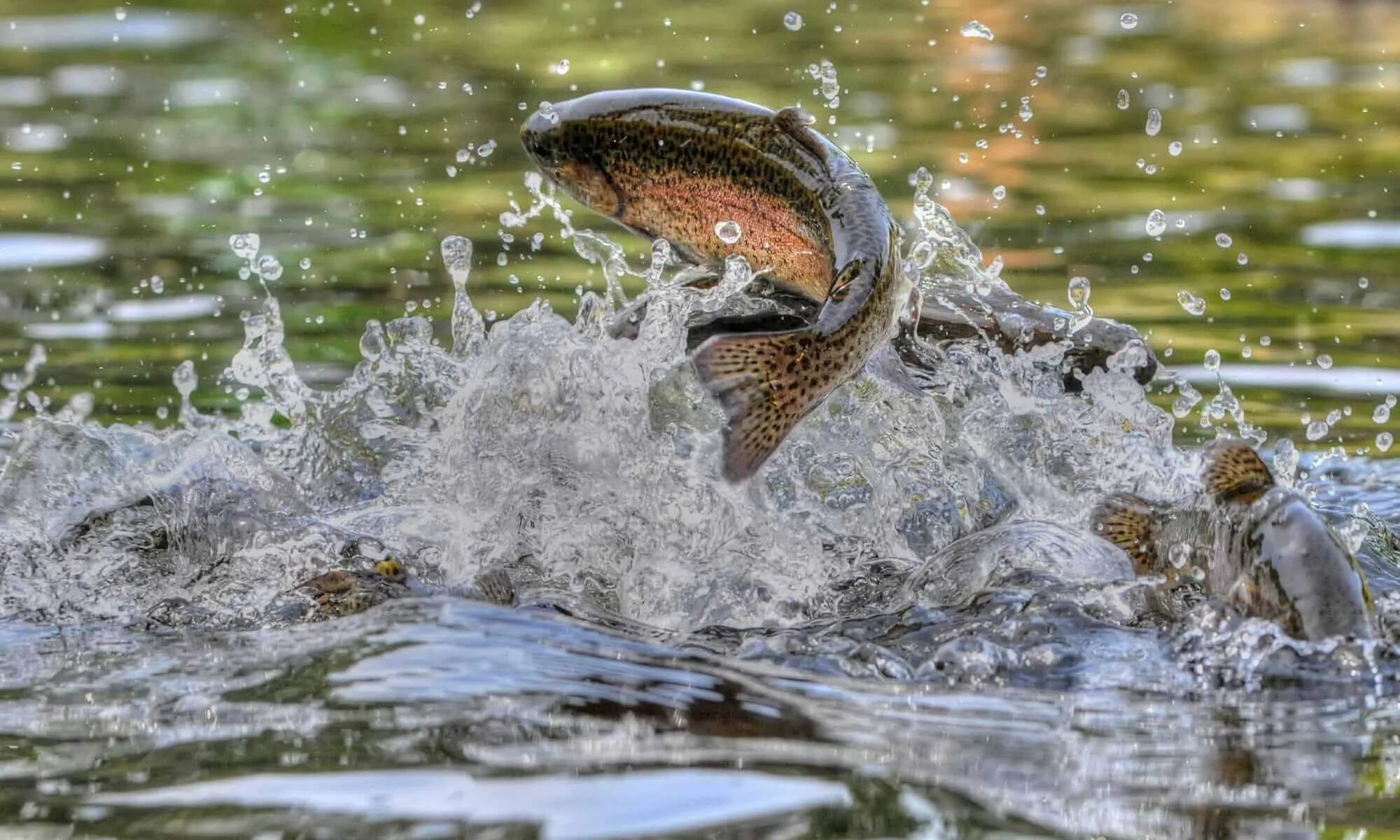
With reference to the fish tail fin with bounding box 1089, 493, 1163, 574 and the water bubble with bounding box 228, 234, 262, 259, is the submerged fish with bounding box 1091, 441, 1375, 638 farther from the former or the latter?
the water bubble with bounding box 228, 234, 262, 259

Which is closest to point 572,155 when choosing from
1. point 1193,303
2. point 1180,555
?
point 1180,555

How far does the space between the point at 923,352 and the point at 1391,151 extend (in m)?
7.47

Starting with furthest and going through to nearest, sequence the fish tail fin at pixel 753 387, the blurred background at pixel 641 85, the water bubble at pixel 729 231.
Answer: the blurred background at pixel 641 85 < the water bubble at pixel 729 231 < the fish tail fin at pixel 753 387

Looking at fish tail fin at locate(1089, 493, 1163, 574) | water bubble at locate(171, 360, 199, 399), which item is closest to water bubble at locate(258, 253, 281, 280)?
water bubble at locate(171, 360, 199, 399)

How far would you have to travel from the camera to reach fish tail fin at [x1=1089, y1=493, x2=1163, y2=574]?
16.6 feet

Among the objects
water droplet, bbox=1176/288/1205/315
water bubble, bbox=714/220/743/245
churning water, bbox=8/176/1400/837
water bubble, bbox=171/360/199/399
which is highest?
water droplet, bbox=1176/288/1205/315

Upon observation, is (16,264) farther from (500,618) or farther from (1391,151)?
(1391,151)

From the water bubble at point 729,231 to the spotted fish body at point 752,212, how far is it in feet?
0.06

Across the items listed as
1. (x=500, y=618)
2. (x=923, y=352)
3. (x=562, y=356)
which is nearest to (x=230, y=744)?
(x=500, y=618)

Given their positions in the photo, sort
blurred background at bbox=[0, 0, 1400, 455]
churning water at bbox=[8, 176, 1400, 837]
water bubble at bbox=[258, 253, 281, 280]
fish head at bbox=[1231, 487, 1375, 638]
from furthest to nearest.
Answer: water bubble at bbox=[258, 253, 281, 280] < blurred background at bbox=[0, 0, 1400, 455] < fish head at bbox=[1231, 487, 1375, 638] < churning water at bbox=[8, 176, 1400, 837]

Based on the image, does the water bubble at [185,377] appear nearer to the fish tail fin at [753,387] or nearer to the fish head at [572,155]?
the fish head at [572,155]

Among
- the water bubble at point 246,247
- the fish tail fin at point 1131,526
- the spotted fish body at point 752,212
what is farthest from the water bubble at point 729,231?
the water bubble at point 246,247

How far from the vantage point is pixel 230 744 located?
3.71 m

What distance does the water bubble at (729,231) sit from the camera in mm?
5680
